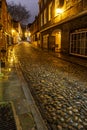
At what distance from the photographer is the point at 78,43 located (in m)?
13.5

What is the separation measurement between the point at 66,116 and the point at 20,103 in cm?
120

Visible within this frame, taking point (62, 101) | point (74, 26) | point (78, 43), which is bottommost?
point (62, 101)

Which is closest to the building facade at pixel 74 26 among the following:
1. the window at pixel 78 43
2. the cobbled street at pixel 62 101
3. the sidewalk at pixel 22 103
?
the window at pixel 78 43

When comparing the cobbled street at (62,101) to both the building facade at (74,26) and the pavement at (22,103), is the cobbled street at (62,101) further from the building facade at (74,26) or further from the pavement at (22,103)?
the building facade at (74,26)

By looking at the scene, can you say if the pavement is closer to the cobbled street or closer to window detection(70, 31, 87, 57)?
the cobbled street

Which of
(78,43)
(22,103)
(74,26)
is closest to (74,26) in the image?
(74,26)

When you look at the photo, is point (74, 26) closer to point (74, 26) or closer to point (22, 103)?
point (74, 26)

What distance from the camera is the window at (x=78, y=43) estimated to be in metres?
12.4

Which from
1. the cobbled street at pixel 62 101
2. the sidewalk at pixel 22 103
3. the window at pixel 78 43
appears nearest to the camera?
the sidewalk at pixel 22 103

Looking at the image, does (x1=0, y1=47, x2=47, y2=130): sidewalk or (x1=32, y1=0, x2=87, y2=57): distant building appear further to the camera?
(x1=32, y1=0, x2=87, y2=57): distant building

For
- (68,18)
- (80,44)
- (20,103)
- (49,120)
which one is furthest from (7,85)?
(68,18)

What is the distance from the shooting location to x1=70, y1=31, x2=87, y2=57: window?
1240cm

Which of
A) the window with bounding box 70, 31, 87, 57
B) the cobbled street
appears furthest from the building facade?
the cobbled street

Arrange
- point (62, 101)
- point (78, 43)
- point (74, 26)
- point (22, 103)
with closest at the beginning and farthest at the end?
point (22, 103) < point (62, 101) < point (78, 43) < point (74, 26)
